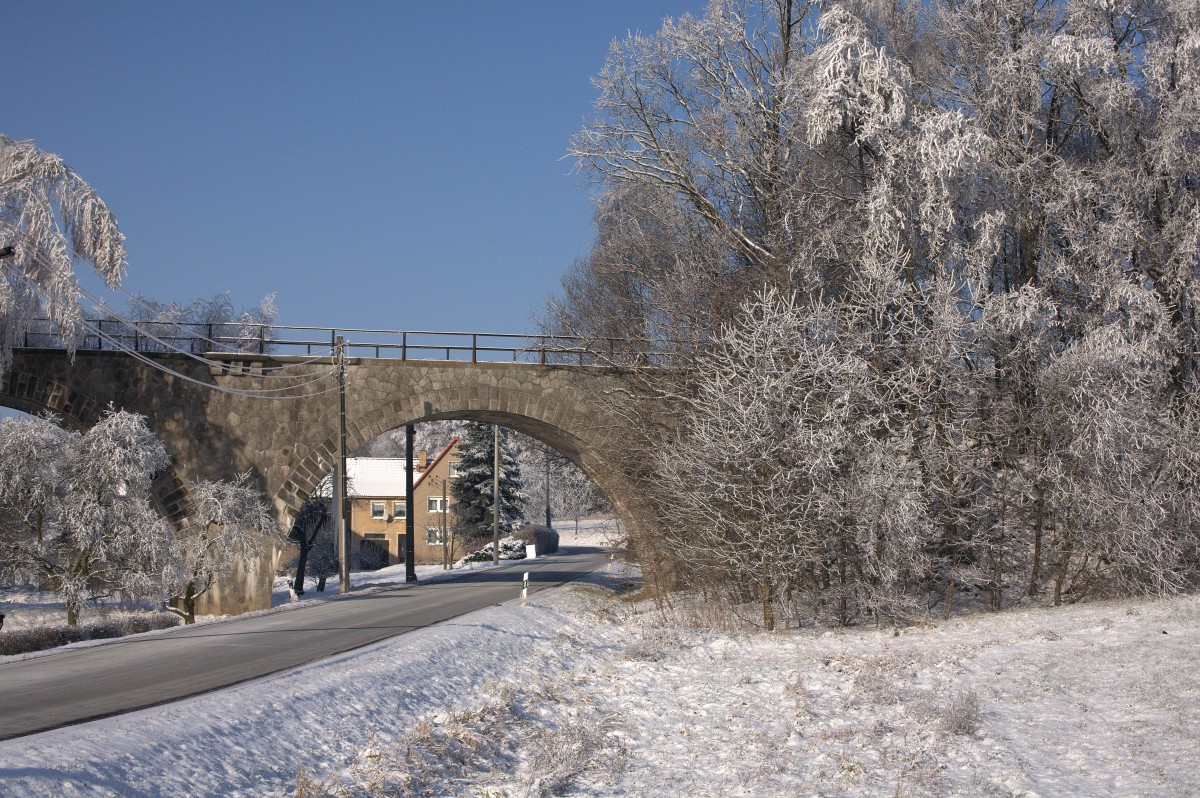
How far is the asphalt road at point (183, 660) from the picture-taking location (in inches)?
338

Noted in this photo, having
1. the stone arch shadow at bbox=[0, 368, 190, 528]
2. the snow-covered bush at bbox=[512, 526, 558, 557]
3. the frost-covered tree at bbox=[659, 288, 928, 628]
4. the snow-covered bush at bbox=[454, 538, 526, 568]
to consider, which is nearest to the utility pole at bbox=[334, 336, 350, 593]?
the stone arch shadow at bbox=[0, 368, 190, 528]

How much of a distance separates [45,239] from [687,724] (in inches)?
707

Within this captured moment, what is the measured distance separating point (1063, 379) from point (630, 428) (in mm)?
8046

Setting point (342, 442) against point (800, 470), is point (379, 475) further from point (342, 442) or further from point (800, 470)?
point (800, 470)

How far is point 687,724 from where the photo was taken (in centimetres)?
1044

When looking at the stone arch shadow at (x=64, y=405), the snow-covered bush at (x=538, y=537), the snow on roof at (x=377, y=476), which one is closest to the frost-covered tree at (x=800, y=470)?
the stone arch shadow at (x=64, y=405)

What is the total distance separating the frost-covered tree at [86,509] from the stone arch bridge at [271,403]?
144 cm

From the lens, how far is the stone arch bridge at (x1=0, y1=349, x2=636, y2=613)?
24.4 metres

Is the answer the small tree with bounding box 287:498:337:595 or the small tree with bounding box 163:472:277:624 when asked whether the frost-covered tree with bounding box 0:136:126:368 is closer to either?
the small tree with bounding box 163:472:277:624

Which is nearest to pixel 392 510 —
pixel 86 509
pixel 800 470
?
pixel 86 509

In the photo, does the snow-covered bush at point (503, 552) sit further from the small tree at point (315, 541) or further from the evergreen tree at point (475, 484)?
the small tree at point (315, 541)

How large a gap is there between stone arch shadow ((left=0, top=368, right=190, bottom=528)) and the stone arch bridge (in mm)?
24

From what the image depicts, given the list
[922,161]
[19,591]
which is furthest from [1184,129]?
[19,591]

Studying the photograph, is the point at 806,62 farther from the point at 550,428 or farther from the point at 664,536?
the point at 550,428
